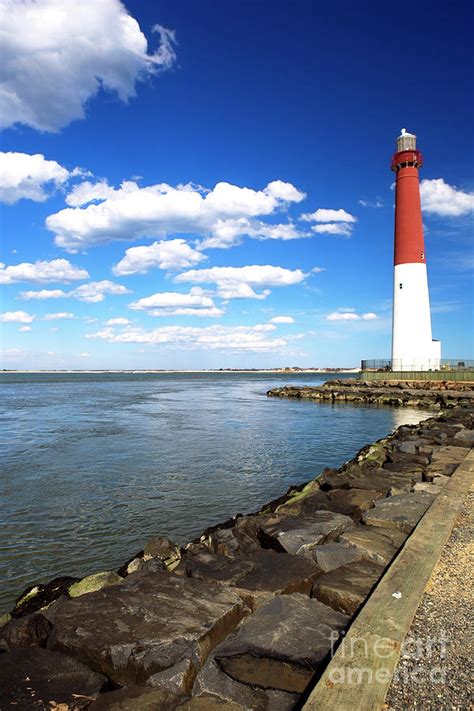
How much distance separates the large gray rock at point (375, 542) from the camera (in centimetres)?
458

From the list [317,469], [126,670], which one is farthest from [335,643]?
[317,469]

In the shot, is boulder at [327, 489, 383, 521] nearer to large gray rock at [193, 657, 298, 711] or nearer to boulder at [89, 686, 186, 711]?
large gray rock at [193, 657, 298, 711]

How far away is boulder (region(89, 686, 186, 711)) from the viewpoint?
8.90 feet

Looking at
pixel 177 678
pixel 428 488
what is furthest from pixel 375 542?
pixel 177 678

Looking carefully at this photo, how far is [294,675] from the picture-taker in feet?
9.57

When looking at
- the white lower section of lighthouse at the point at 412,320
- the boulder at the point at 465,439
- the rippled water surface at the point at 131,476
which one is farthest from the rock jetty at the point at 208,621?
the white lower section of lighthouse at the point at 412,320

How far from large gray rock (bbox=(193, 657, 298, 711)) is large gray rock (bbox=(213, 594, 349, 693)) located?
0.05m

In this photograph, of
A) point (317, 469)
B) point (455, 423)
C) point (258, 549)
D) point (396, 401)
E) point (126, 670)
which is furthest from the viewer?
point (396, 401)

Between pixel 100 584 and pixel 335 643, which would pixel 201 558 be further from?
pixel 335 643

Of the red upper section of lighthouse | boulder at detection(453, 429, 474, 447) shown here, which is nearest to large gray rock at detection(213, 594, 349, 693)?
boulder at detection(453, 429, 474, 447)

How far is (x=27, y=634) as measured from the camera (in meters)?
3.55

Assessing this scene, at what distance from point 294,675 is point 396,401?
3075 cm

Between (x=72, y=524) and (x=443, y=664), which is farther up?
(x=443, y=664)

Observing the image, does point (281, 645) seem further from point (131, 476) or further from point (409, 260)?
point (409, 260)
